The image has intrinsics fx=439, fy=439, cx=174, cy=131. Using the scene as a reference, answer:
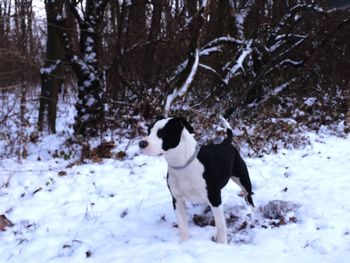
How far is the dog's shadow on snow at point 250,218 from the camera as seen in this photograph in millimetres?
4195

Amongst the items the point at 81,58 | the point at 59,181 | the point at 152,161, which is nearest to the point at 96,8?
the point at 81,58

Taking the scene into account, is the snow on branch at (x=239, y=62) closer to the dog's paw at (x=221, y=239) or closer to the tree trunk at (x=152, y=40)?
the tree trunk at (x=152, y=40)

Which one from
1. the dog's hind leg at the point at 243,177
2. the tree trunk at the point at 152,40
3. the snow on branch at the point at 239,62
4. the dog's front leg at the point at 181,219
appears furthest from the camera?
the snow on branch at the point at 239,62

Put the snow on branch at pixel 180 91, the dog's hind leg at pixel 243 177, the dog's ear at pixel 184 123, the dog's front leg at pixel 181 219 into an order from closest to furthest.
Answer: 1. the dog's ear at pixel 184 123
2. the dog's front leg at pixel 181 219
3. the dog's hind leg at pixel 243 177
4. the snow on branch at pixel 180 91

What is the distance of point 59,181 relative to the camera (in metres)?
5.52

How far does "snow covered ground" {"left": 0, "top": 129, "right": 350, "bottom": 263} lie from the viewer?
3.61 m

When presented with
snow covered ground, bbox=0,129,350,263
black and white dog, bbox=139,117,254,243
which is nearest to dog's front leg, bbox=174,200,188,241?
black and white dog, bbox=139,117,254,243

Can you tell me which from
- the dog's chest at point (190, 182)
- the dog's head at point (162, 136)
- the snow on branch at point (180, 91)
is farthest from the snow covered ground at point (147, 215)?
the snow on branch at point (180, 91)

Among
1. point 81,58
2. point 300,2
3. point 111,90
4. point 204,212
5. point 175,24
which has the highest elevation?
point 300,2

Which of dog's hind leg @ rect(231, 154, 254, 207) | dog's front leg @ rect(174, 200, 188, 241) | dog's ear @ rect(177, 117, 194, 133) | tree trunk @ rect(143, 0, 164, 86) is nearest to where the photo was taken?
dog's ear @ rect(177, 117, 194, 133)

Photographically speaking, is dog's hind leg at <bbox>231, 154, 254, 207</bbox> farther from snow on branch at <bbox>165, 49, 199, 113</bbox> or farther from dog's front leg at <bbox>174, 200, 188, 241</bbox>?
snow on branch at <bbox>165, 49, 199, 113</bbox>

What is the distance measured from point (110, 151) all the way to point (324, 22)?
833 centimetres

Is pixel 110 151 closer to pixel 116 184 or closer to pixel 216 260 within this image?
pixel 116 184

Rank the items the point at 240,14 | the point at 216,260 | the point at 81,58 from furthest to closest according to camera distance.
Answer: the point at 240,14 → the point at 81,58 → the point at 216,260
